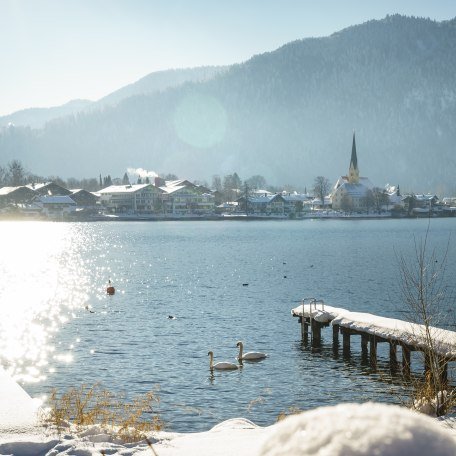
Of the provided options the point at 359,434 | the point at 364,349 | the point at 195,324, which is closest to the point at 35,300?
the point at 195,324

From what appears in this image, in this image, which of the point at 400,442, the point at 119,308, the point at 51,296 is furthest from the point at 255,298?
the point at 400,442

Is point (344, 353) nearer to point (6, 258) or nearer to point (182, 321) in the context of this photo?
point (182, 321)

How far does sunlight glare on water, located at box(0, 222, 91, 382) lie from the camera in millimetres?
34438

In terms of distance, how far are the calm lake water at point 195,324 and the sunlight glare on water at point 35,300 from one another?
140mm

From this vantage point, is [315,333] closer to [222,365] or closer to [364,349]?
[364,349]

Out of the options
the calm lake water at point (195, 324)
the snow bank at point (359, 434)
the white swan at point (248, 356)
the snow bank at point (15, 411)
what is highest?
the snow bank at point (359, 434)

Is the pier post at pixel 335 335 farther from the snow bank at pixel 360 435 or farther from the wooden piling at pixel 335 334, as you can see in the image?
the snow bank at pixel 360 435

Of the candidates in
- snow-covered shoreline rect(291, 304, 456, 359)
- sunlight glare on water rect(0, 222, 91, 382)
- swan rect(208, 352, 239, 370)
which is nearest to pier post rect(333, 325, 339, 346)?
snow-covered shoreline rect(291, 304, 456, 359)

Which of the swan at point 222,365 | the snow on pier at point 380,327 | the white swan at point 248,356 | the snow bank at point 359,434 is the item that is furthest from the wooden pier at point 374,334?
the snow bank at point 359,434

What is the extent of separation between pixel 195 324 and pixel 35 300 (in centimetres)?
2161

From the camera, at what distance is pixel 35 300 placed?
5797 centimetres

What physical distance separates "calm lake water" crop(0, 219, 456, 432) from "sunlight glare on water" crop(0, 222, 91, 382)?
5.5 inches

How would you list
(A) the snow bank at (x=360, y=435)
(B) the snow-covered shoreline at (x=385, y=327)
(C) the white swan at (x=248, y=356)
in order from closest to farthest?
(A) the snow bank at (x=360, y=435)
(B) the snow-covered shoreline at (x=385, y=327)
(C) the white swan at (x=248, y=356)

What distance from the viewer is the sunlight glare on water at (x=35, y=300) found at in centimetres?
3444
